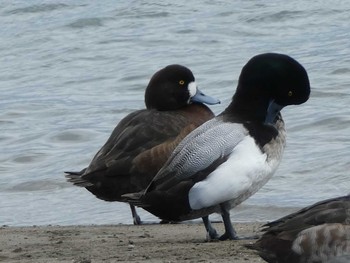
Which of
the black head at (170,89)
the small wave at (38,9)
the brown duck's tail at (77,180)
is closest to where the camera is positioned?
the brown duck's tail at (77,180)

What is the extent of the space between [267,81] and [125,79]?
8629mm

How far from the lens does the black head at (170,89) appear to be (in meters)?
9.16

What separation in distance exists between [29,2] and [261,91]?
52.1 ft

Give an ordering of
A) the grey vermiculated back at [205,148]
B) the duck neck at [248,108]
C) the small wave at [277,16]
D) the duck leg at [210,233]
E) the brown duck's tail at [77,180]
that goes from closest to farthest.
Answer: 1. the grey vermiculated back at [205,148]
2. the duck leg at [210,233]
3. the duck neck at [248,108]
4. the brown duck's tail at [77,180]
5. the small wave at [277,16]

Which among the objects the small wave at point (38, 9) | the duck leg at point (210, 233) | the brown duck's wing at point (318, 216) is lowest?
the small wave at point (38, 9)

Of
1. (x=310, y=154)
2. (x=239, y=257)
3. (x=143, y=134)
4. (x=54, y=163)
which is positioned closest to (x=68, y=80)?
(x=54, y=163)

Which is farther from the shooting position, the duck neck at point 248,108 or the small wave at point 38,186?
the small wave at point 38,186

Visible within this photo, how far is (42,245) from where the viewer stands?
7.05 meters

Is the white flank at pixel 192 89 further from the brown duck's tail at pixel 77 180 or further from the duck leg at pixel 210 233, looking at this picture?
the duck leg at pixel 210 233

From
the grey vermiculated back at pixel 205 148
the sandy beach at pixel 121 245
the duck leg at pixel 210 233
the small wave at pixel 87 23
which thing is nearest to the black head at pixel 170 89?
the sandy beach at pixel 121 245

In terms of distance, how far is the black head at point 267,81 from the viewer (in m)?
7.57

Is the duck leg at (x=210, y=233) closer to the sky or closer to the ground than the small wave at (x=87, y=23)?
closer to the sky

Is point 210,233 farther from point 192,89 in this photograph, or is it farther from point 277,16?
point 277,16

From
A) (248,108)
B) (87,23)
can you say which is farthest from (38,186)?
(87,23)
